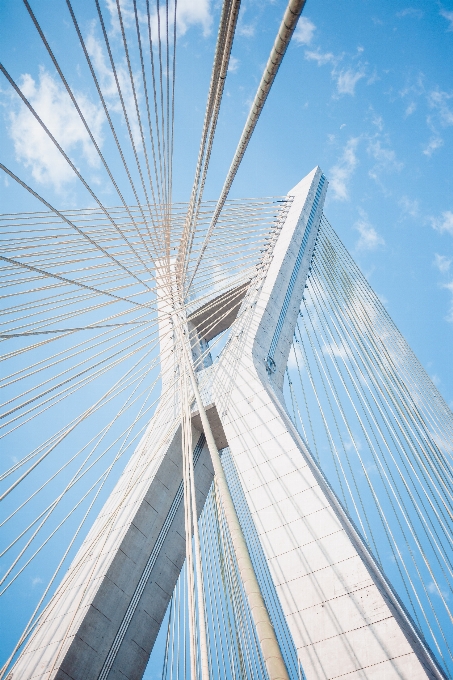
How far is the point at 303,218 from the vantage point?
12.0m

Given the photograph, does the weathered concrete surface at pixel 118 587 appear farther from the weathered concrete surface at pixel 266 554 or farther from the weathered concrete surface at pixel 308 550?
the weathered concrete surface at pixel 308 550

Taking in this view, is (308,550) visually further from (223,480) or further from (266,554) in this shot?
(223,480)

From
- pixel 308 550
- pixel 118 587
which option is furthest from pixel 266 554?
pixel 118 587

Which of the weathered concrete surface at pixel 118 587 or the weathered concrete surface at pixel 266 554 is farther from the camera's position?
the weathered concrete surface at pixel 118 587

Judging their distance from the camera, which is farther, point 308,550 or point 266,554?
point 266,554

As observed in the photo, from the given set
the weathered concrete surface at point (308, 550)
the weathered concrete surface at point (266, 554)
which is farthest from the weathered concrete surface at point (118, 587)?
the weathered concrete surface at point (308, 550)

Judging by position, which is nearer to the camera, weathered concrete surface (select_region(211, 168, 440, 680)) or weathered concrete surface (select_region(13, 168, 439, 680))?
weathered concrete surface (select_region(211, 168, 440, 680))

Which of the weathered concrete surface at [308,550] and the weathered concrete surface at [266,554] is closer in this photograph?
the weathered concrete surface at [308,550]

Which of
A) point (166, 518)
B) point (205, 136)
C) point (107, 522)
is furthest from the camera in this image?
point (166, 518)

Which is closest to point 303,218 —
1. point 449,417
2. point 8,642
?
point 449,417

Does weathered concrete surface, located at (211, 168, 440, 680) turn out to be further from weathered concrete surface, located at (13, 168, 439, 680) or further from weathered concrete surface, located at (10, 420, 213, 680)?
weathered concrete surface, located at (10, 420, 213, 680)

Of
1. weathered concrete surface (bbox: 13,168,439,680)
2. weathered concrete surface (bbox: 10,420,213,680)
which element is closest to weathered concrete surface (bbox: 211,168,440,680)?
weathered concrete surface (bbox: 13,168,439,680)

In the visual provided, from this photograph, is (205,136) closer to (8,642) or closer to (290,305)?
(290,305)

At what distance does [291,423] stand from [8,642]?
5207 centimetres
